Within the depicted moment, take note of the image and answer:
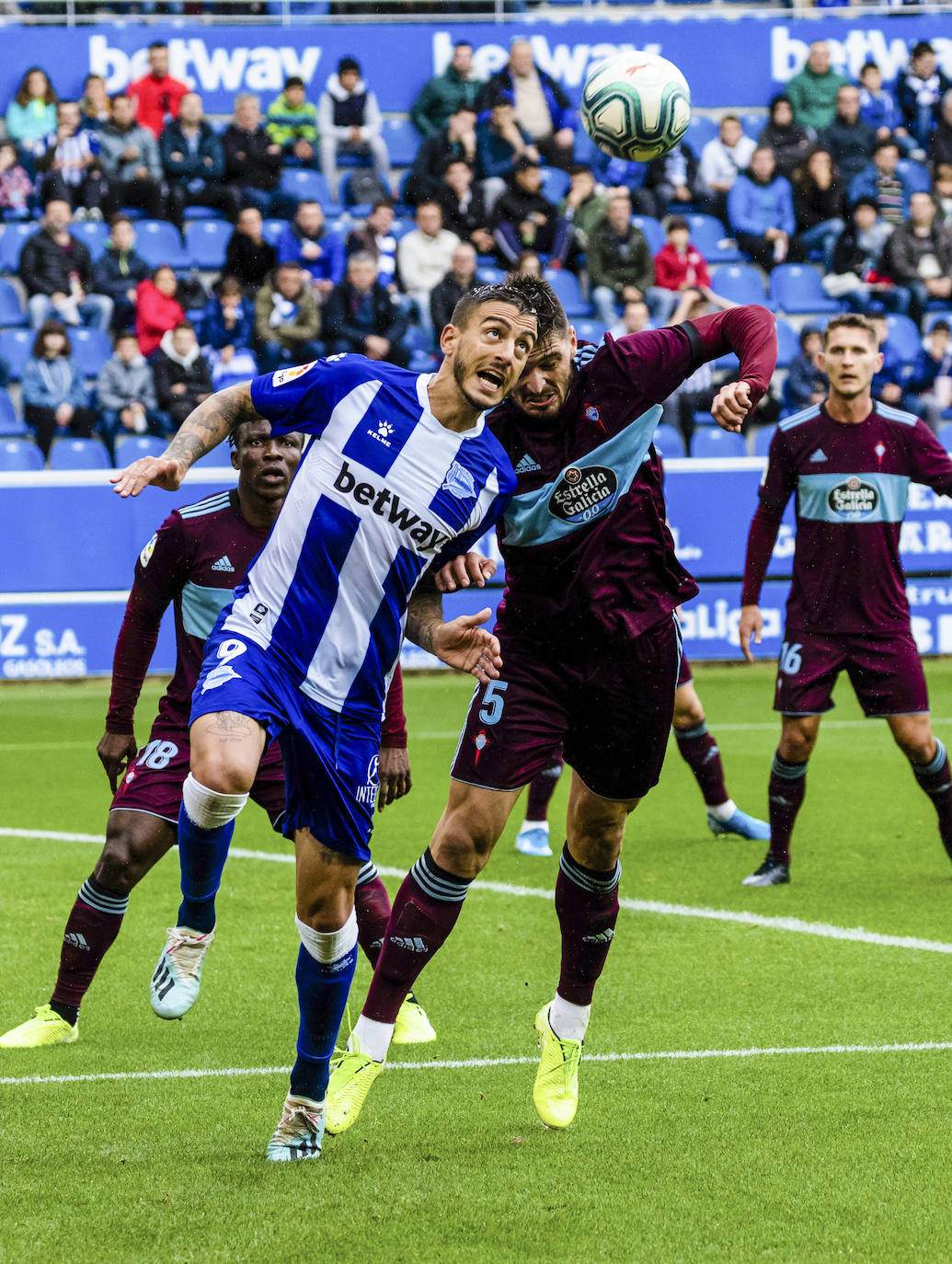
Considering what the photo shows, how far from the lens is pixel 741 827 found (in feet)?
26.3

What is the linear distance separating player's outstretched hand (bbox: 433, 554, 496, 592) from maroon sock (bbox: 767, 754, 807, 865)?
11.1 feet

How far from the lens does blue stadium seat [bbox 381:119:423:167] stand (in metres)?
18.5

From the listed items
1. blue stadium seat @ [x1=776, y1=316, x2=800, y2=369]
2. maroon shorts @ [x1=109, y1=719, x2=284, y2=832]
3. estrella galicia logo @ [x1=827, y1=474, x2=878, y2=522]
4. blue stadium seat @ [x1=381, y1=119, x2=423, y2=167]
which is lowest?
maroon shorts @ [x1=109, y1=719, x2=284, y2=832]

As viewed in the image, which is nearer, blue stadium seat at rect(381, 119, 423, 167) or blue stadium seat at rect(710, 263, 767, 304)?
blue stadium seat at rect(710, 263, 767, 304)

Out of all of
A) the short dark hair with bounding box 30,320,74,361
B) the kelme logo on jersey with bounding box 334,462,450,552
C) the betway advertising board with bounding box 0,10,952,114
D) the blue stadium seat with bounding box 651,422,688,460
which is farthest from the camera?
the betway advertising board with bounding box 0,10,952,114

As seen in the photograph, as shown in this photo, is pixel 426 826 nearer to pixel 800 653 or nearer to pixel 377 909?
pixel 800 653

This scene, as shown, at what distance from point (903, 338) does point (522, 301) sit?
45.9 ft

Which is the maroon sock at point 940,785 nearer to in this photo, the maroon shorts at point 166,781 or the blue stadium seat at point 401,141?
the maroon shorts at point 166,781

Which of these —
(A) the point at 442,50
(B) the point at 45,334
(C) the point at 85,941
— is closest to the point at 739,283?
(A) the point at 442,50

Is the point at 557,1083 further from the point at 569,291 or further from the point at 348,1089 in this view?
the point at 569,291

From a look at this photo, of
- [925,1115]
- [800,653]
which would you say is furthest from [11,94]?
[925,1115]

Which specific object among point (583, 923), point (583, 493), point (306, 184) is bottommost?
point (583, 923)

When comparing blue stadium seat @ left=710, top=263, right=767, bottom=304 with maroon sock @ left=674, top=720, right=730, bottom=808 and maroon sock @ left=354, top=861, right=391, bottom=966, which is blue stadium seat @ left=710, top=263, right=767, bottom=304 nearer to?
maroon sock @ left=674, top=720, right=730, bottom=808

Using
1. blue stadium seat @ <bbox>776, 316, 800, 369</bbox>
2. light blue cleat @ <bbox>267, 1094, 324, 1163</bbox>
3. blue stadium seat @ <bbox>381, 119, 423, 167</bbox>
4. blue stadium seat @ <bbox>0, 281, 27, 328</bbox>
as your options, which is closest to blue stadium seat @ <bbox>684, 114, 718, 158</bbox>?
blue stadium seat @ <bbox>776, 316, 800, 369</bbox>
